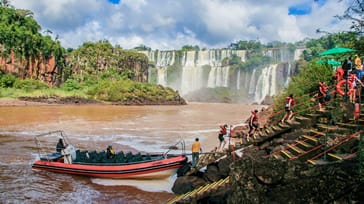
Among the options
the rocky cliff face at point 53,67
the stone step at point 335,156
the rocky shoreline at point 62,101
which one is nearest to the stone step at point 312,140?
the stone step at point 335,156

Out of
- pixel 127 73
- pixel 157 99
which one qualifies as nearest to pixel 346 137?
pixel 157 99

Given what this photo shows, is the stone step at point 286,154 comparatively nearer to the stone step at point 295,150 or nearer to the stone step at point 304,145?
the stone step at point 295,150

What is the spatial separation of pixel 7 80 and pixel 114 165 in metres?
55.5

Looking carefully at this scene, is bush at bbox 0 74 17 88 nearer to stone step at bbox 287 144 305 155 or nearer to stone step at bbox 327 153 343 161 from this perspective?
stone step at bbox 287 144 305 155

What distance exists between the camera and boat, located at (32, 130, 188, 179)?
1304cm

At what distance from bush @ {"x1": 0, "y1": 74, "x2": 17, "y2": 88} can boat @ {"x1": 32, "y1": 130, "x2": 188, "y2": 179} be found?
5164 centimetres

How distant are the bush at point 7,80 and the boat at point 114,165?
51635mm

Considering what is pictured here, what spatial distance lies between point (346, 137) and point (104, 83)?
73.3 m

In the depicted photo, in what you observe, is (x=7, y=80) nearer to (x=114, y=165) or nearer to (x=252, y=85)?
(x=252, y=85)

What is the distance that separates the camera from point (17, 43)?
6369 centimetres

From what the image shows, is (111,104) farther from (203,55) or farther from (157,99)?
(203,55)

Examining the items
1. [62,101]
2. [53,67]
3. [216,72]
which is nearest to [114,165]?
[62,101]

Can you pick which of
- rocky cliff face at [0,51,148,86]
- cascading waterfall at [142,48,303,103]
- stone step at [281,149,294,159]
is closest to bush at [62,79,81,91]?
rocky cliff face at [0,51,148,86]

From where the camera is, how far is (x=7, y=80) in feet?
201
